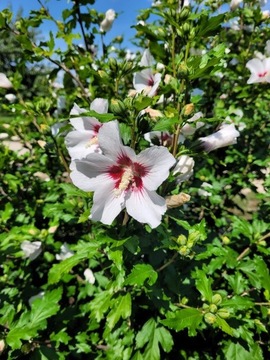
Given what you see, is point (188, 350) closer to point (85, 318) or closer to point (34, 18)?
point (85, 318)

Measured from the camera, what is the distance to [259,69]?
2309 mm

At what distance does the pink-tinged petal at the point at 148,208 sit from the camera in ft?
4.08

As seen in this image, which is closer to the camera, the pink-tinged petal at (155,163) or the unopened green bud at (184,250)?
the pink-tinged petal at (155,163)

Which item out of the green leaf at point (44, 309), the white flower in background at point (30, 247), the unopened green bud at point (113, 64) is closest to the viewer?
the unopened green bud at point (113, 64)

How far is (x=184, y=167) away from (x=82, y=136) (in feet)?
1.72

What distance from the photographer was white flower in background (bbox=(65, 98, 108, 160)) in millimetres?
1511

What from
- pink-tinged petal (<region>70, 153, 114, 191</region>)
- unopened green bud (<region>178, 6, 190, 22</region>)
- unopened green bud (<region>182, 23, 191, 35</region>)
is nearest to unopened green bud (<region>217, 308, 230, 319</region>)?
pink-tinged petal (<region>70, 153, 114, 191</region>)

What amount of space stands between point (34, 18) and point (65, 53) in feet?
1.35

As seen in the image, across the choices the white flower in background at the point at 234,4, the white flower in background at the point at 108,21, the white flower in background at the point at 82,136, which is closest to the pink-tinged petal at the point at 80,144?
the white flower in background at the point at 82,136

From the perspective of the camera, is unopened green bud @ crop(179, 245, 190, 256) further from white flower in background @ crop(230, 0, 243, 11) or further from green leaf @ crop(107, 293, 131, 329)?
white flower in background @ crop(230, 0, 243, 11)

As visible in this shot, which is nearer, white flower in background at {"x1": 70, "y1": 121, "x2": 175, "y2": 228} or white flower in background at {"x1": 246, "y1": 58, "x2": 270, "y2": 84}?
white flower in background at {"x1": 70, "y1": 121, "x2": 175, "y2": 228}

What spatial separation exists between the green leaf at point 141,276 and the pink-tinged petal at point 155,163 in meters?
0.44

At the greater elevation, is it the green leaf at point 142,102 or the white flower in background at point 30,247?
the green leaf at point 142,102

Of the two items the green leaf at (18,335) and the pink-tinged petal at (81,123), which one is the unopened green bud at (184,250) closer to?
the pink-tinged petal at (81,123)
